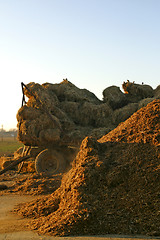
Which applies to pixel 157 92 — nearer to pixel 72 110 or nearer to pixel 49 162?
pixel 72 110

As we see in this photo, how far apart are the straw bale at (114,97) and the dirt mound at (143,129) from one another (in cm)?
575

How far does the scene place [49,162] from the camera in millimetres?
11500

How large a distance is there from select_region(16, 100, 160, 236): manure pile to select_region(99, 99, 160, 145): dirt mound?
0.06 ft

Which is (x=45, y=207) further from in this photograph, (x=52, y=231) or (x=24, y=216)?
(x=52, y=231)

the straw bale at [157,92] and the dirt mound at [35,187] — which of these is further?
the straw bale at [157,92]

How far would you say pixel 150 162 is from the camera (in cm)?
500

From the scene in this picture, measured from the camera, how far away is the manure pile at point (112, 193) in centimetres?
428

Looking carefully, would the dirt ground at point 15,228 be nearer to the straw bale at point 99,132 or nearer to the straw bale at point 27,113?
the straw bale at point 27,113

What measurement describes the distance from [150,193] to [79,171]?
4.45ft

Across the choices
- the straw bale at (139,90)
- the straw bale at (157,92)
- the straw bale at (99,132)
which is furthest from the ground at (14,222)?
the straw bale at (157,92)

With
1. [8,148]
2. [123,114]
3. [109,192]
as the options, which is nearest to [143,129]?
[109,192]

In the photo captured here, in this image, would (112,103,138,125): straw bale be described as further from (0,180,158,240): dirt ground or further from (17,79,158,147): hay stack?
(0,180,158,240): dirt ground

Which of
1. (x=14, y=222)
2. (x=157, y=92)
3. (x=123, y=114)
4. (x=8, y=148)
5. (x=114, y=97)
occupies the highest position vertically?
(x=157, y=92)

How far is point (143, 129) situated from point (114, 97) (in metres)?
6.75
